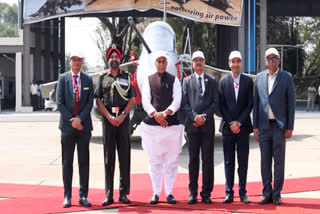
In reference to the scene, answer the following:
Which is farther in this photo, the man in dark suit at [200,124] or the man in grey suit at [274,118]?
the man in dark suit at [200,124]

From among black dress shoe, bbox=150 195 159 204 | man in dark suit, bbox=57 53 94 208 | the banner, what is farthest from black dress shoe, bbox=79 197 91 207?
the banner

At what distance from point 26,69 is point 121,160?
24965mm

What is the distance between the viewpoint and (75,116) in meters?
6.04

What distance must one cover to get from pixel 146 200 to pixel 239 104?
1917 mm

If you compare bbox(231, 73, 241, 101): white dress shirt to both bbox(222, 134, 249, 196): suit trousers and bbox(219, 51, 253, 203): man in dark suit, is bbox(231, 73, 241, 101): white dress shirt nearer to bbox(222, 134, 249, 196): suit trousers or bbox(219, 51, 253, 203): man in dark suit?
bbox(219, 51, 253, 203): man in dark suit

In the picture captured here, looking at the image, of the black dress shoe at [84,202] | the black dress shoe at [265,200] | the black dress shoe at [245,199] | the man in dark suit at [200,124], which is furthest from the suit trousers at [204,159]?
the black dress shoe at [84,202]

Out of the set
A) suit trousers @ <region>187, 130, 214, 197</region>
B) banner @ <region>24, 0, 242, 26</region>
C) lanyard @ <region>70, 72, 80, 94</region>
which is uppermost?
banner @ <region>24, 0, 242, 26</region>

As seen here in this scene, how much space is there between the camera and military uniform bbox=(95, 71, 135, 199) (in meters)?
6.15

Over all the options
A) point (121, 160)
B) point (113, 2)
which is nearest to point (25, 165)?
point (121, 160)

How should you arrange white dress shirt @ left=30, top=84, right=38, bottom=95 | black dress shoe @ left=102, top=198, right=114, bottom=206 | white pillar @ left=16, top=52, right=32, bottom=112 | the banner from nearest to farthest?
black dress shoe @ left=102, top=198, right=114, bottom=206 → the banner → white pillar @ left=16, top=52, right=32, bottom=112 → white dress shirt @ left=30, top=84, right=38, bottom=95

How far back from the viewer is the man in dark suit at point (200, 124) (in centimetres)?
613

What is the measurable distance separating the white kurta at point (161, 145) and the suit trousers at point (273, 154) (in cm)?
120

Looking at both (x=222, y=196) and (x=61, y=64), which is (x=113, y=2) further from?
(x=222, y=196)

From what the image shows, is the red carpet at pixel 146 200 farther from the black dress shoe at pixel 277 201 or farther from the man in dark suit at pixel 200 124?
the man in dark suit at pixel 200 124
